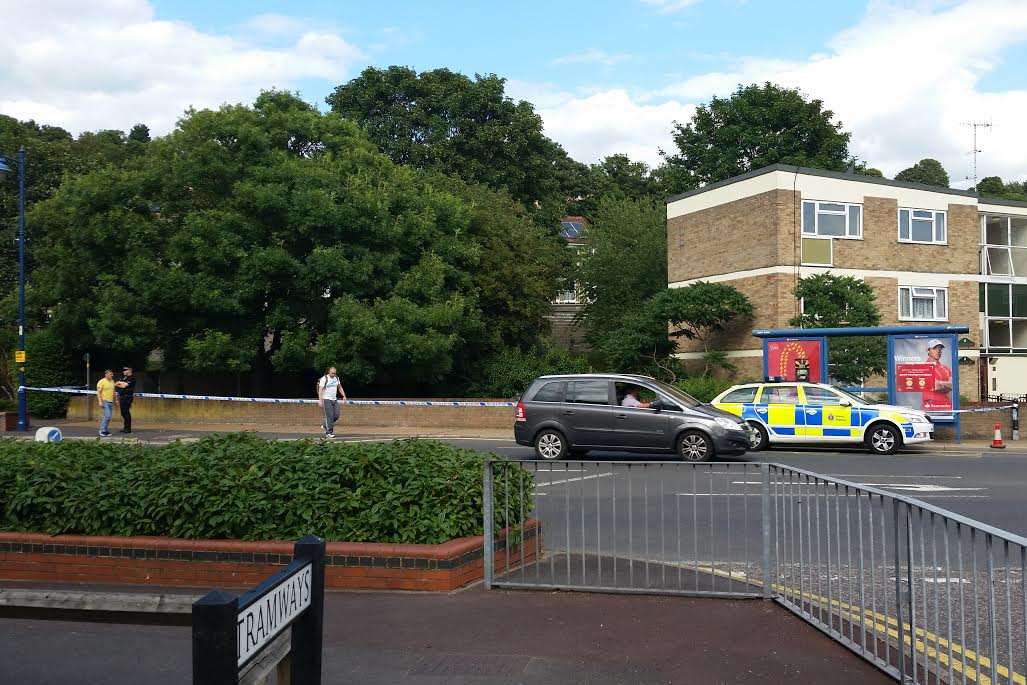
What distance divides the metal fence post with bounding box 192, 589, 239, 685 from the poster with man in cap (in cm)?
2280

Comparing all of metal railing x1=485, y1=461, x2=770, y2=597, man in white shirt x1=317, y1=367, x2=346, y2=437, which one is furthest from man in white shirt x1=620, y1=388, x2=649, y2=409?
metal railing x1=485, y1=461, x2=770, y2=597

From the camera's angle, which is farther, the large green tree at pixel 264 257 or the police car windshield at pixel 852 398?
the large green tree at pixel 264 257

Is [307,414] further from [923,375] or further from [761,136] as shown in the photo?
[761,136]

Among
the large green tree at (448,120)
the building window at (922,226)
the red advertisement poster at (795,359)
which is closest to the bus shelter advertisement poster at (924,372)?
the red advertisement poster at (795,359)

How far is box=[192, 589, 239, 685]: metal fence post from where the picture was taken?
2.68 metres

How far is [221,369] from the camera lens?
97.1 ft

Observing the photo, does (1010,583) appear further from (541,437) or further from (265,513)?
(541,437)

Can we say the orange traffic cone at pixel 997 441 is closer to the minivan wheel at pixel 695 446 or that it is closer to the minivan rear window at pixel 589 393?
the minivan wheel at pixel 695 446

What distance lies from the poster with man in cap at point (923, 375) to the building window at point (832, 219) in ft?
29.0

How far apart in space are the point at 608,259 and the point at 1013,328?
52.3 feet

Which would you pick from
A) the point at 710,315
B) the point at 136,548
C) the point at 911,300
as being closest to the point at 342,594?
the point at 136,548

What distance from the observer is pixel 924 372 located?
23344 millimetres

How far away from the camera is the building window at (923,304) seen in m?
33.2

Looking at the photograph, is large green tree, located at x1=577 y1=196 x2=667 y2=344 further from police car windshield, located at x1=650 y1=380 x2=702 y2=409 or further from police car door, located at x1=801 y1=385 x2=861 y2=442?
police car windshield, located at x1=650 y1=380 x2=702 y2=409
